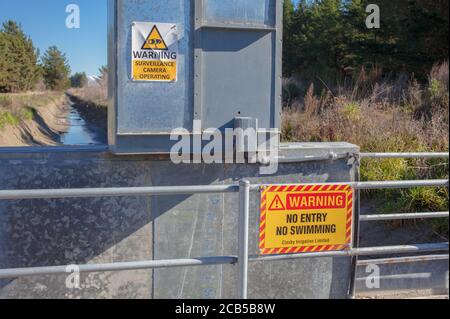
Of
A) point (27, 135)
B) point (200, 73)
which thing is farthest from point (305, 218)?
point (27, 135)

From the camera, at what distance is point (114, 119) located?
430cm

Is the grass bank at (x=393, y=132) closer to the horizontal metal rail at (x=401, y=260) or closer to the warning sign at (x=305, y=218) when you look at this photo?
the horizontal metal rail at (x=401, y=260)

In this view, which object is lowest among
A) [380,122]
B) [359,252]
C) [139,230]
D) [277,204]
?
[359,252]

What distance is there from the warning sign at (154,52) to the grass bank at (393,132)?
184 inches

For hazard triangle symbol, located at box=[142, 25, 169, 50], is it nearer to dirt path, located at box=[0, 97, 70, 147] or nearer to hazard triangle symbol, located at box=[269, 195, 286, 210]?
hazard triangle symbol, located at box=[269, 195, 286, 210]

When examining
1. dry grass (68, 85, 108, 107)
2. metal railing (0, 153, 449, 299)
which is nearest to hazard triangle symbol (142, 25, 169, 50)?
metal railing (0, 153, 449, 299)

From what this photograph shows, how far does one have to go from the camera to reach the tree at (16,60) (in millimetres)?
56438

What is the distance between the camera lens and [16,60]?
6284 cm

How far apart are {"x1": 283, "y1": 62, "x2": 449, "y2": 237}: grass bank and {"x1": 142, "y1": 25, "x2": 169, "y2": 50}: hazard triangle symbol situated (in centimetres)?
479

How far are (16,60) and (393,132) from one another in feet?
201

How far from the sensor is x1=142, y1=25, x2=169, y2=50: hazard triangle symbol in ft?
13.9

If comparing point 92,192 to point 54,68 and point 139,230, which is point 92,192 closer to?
point 139,230

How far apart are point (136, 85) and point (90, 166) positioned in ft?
2.54
